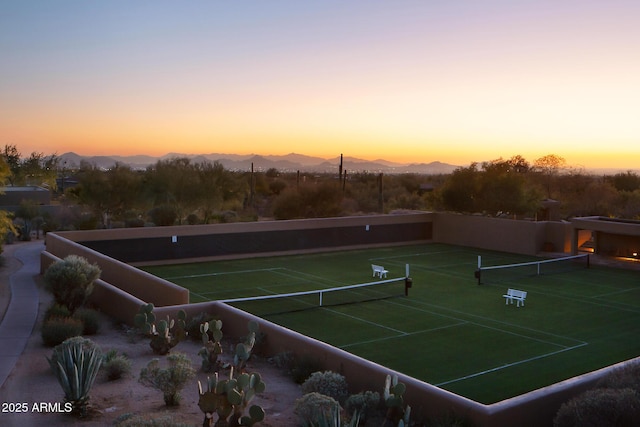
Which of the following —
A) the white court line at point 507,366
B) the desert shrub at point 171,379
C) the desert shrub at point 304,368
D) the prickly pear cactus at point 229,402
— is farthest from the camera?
the white court line at point 507,366

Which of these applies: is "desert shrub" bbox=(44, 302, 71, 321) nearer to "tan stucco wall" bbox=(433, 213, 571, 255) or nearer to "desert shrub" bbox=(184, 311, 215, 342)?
"desert shrub" bbox=(184, 311, 215, 342)

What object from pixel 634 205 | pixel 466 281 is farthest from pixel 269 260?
pixel 634 205

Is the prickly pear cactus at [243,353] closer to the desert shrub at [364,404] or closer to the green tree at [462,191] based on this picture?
the desert shrub at [364,404]

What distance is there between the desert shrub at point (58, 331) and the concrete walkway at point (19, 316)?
1.70 feet

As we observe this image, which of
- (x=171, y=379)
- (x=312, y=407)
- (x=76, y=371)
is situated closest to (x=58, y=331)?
(x=76, y=371)

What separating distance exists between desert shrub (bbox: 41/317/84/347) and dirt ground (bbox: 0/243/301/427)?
23 cm

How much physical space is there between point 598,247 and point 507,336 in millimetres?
19267

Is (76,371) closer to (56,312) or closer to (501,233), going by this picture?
(56,312)

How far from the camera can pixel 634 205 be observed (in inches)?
2099

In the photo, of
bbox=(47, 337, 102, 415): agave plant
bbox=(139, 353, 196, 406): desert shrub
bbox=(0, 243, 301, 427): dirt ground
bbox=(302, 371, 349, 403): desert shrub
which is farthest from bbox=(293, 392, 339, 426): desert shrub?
bbox=(47, 337, 102, 415): agave plant

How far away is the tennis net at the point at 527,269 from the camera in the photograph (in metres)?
28.0

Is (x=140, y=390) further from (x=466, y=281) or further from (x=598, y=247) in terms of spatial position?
(x=598, y=247)

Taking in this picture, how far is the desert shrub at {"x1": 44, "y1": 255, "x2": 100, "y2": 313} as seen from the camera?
682 inches

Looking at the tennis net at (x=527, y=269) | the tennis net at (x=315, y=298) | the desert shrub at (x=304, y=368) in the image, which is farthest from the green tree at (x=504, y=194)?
the desert shrub at (x=304, y=368)
